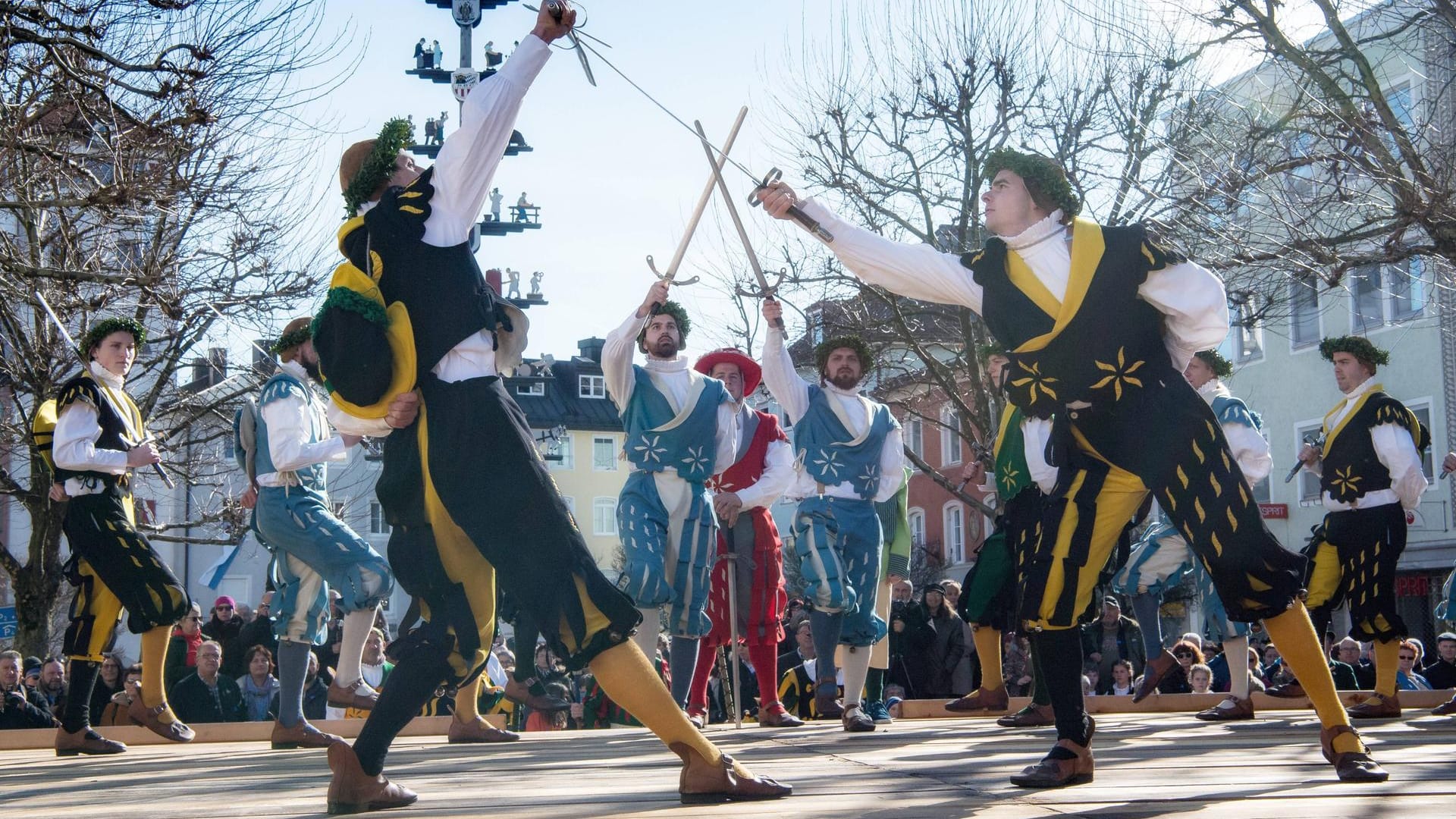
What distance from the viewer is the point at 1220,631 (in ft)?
28.2

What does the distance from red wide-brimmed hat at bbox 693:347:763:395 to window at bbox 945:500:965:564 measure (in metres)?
40.8

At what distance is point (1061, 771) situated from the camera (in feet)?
14.5

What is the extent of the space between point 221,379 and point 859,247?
18.3 m

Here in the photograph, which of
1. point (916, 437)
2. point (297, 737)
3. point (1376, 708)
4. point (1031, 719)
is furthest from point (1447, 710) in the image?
point (916, 437)

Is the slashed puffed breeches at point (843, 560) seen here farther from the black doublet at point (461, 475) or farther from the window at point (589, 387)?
the window at point (589, 387)

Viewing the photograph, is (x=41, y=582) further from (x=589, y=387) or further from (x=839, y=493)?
(x=589, y=387)

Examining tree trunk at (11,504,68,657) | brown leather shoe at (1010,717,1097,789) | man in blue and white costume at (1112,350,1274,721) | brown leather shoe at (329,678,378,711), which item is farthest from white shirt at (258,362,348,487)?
tree trunk at (11,504,68,657)

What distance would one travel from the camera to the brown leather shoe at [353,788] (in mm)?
4090

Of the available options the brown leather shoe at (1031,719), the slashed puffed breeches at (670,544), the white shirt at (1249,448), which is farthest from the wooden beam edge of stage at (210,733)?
the white shirt at (1249,448)

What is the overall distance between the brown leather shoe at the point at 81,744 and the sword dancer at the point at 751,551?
2.87 m

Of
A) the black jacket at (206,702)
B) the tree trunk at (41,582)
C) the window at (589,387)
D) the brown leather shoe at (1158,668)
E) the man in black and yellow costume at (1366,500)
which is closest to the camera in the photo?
the man in black and yellow costume at (1366,500)

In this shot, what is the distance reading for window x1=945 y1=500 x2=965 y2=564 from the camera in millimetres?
49406

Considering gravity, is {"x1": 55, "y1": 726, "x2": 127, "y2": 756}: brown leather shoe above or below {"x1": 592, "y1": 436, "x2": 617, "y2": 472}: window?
below

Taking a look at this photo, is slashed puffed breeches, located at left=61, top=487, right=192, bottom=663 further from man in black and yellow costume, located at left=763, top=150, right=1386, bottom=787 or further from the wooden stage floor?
man in black and yellow costume, located at left=763, top=150, right=1386, bottom=787
